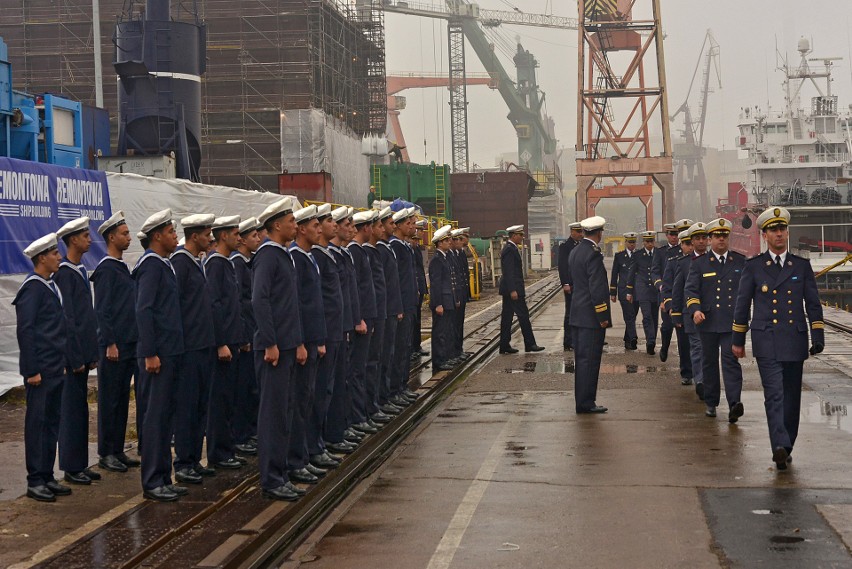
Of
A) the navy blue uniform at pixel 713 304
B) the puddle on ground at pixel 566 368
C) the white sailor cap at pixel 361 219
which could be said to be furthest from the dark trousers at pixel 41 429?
the puddle on ground at pixel 566 368

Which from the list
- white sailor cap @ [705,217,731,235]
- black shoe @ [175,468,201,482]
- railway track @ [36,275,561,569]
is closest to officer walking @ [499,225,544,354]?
white sailor cap @ [705,217,731,235]

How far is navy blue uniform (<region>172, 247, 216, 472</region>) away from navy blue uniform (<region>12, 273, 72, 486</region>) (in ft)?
2.93

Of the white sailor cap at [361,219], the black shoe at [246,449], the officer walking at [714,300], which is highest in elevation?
the white sailor cap at [361,219]

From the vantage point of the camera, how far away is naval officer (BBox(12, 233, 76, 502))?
8469mm

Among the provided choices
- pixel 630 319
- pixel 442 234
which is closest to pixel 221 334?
pixel 442 234

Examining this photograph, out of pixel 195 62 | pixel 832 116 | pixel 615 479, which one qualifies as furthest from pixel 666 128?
pixel 615 479

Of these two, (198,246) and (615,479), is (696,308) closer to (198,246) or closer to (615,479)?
(615,479)

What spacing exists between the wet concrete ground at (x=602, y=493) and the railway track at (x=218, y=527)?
187 mm

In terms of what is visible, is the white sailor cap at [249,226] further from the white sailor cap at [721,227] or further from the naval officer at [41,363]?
the white sailor cap at [721,227]

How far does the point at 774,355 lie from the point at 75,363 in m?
5.54

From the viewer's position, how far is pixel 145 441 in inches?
326

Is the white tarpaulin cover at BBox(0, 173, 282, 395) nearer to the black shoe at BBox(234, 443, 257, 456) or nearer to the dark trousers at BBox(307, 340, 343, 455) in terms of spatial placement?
the black shoe at BBox(234, 443, 257, 456)

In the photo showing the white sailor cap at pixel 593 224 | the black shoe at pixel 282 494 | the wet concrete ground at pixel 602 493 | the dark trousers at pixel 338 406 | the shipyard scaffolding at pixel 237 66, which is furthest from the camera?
the shipyard scaffolding at pixel 237 66

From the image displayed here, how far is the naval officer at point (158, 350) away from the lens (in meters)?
8.25
